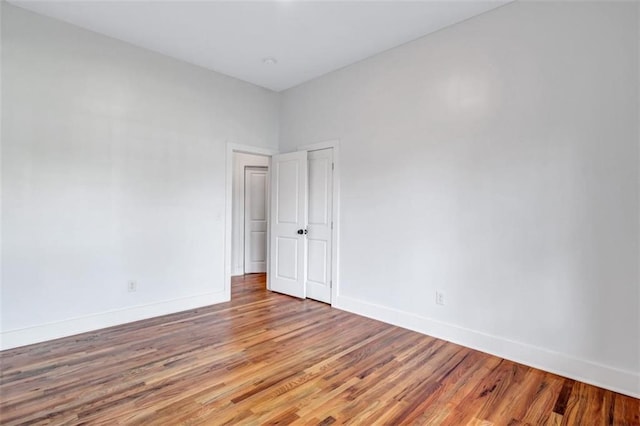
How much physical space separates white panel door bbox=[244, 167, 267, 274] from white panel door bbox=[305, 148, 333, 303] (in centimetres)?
209

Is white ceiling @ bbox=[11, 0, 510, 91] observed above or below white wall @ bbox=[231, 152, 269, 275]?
above

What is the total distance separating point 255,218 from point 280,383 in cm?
425

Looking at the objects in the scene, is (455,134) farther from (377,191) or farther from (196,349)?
(196,349)

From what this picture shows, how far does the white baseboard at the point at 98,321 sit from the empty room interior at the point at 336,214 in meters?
0.02

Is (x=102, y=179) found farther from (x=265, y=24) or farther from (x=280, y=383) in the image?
(x=280, y=383)

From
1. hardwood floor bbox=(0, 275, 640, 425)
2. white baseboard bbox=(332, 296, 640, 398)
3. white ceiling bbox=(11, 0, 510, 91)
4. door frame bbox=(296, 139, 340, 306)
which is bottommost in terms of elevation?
hardwood floor bbox=(0, 275, 640, 425)

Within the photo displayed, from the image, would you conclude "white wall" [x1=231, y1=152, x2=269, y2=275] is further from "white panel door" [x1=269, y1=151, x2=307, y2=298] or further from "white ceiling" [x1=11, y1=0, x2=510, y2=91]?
"white ceiling" [x1=11, y1=0, x2=510, y2=91]

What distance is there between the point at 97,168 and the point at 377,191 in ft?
9.77

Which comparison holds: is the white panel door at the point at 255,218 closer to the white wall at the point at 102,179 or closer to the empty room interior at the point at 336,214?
the empty room interior at the point at 336,214

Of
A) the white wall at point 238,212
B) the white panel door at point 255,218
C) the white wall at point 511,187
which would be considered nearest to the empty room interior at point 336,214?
the white wall at point 511,187

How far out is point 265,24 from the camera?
3057mm

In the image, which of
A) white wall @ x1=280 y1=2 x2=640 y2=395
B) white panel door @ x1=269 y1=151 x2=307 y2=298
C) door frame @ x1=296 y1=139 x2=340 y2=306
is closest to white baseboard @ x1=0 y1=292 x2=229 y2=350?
white panel door @ x1=269 y1=151 x2=307 y2=298

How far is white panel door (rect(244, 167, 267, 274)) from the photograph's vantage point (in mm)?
6145

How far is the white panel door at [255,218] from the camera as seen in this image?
20.2ft
